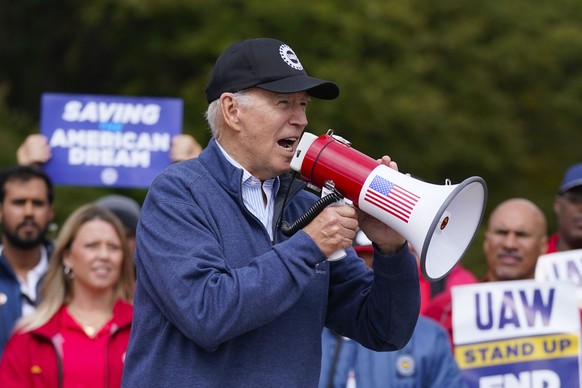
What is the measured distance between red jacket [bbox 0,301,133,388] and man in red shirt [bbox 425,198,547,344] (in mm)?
1984

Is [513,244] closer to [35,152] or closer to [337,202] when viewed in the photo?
[35,152]

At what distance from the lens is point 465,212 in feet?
12.7

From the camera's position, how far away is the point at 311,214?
3701 millimetres

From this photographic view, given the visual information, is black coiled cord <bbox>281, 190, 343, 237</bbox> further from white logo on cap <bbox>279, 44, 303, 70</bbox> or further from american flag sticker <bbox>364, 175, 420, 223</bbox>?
white logo on cap <bbox>279, 44, 303, 70</bbox>

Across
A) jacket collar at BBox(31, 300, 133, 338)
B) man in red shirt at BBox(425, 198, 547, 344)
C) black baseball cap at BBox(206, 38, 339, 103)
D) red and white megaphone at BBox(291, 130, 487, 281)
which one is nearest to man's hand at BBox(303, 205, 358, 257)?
red and white megaphone at BBox(291, 130, 487, 281)

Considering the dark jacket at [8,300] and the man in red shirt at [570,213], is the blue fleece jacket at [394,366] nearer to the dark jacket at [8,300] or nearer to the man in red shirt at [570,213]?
the man in red shirt at [570,213]

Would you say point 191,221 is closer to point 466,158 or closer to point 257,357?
point 257,357

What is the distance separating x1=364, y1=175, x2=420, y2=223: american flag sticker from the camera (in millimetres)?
3666

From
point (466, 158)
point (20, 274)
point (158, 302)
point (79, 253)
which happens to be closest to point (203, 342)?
point (158, 302)

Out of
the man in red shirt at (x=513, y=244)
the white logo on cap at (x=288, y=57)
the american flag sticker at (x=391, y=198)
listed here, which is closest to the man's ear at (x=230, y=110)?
the white logo on cap at (x=288, y=57)

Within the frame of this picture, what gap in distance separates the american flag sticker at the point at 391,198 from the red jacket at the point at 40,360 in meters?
2.38

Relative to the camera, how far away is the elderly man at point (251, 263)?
3506 millimetres

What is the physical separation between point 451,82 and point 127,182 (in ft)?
34.1

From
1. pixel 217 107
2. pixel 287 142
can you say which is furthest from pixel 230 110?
pixel 287 142
